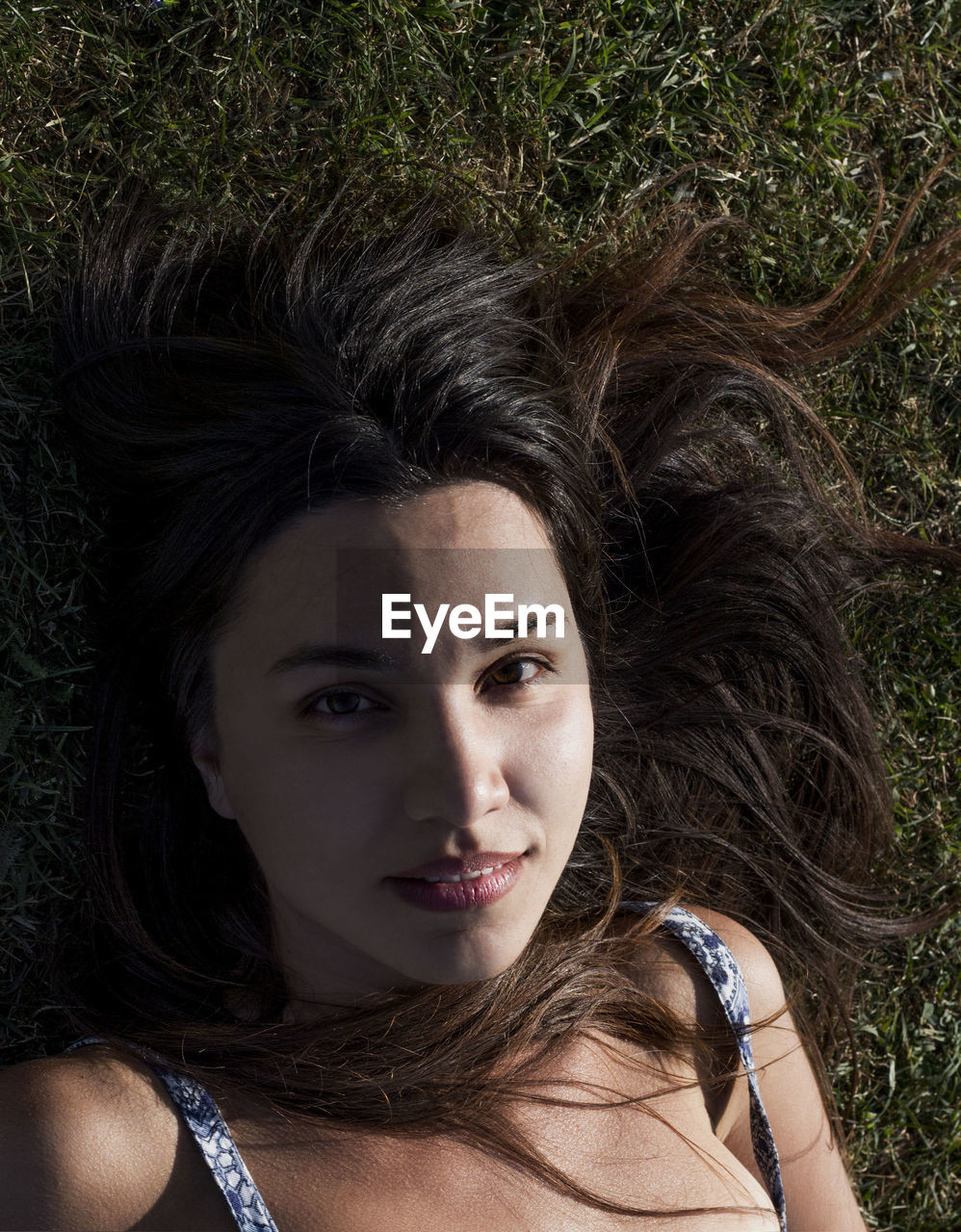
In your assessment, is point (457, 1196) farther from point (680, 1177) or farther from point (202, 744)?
point (202, 744)

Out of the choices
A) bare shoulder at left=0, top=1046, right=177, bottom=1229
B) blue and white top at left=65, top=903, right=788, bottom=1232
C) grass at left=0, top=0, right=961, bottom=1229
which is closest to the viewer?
bare shoulder at left=0, top=1046, right=177, bottom=1229

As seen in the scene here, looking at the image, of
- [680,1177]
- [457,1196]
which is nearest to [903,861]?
[680,1177]

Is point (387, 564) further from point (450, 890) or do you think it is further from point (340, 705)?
point (450, 890)

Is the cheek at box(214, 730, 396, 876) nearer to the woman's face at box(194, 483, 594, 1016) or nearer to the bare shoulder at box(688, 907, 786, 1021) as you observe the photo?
the woman's face at box(194, 483, 594, 1016)

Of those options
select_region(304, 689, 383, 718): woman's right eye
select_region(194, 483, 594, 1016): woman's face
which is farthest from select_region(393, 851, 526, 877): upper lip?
select_region(304, 689, 383, 718): woman's right eye

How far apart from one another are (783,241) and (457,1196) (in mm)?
1998

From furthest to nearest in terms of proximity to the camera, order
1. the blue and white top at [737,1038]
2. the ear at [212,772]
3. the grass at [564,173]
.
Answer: the grass at [564,173], the ear at [212,772], the blue and white top at [737,1038]

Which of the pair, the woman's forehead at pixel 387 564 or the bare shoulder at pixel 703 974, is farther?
the bare shoulder at pixel 703 974

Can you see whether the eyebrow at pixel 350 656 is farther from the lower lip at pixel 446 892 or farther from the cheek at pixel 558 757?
the lower lip at pixel 446 892

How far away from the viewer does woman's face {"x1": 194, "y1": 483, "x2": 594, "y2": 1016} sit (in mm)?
1850

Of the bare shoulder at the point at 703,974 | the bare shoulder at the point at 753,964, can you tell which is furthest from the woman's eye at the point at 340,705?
the bare shoulder at the point at 753,964

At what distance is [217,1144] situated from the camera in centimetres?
194

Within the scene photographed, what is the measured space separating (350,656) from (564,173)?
4.14 feet

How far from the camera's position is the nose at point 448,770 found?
1.83 m
